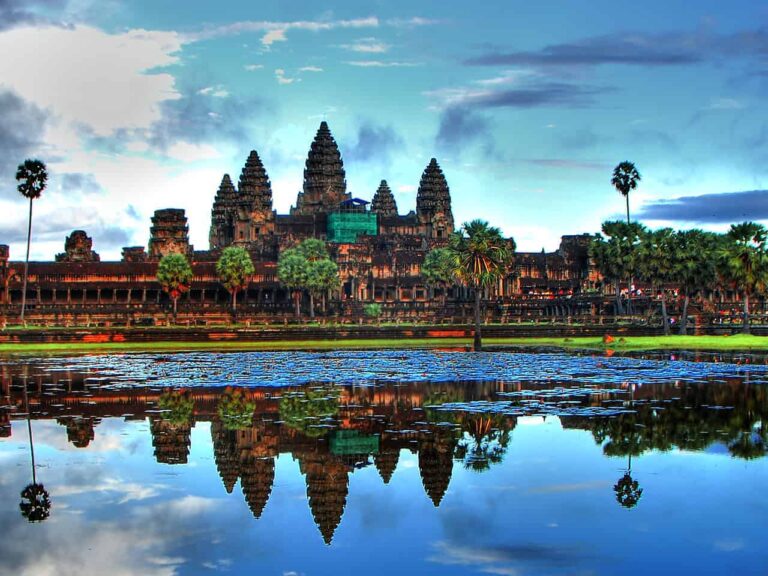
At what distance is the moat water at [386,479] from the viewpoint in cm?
1570

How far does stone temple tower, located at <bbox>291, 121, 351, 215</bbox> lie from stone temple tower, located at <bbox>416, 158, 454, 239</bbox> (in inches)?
480

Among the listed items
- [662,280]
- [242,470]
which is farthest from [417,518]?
[662,280]

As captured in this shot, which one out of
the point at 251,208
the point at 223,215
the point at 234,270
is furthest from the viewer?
the point at 223,215

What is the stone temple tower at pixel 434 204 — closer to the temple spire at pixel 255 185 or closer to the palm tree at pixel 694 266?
the temple spire at pixel 255 185

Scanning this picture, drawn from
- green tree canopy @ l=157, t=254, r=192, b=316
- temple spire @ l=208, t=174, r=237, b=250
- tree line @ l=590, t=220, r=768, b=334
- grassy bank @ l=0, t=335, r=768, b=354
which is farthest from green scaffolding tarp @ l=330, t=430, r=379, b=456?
temple spire @ l=208, t=174, r=237, b=250

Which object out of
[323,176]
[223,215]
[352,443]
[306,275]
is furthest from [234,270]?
[352,443]

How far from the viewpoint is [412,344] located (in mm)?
72750

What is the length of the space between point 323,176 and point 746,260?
362ft

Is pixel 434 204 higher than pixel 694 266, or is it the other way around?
pixel 434 204

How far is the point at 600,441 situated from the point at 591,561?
973 centimetres

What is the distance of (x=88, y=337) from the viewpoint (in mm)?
74188

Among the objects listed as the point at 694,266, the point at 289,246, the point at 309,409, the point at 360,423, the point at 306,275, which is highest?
the point at 289,246

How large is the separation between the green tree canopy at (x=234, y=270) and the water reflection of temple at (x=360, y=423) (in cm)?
8245

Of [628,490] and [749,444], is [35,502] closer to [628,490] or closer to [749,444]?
[628,490]
